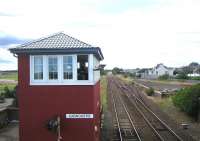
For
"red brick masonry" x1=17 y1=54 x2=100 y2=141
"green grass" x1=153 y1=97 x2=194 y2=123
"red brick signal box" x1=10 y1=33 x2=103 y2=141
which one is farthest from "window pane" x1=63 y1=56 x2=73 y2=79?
"green grass" x1=153 y1=97 x2=194 y2=123

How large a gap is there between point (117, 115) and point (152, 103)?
9617 millimetres

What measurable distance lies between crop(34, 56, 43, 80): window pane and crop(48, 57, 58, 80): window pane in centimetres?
36

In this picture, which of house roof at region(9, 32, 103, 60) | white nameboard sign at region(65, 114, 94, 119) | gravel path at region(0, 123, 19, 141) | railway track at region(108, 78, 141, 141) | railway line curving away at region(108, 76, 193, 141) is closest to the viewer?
house roof at region(9, 32, 103, 60)

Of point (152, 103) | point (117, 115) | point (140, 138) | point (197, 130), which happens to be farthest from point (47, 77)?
point (152, 103)

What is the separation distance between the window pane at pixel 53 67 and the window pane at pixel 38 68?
36cm

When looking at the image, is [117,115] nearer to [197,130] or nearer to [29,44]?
[197,130]

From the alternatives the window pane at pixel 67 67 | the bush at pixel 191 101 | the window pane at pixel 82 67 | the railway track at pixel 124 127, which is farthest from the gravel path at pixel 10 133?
the bush at pixel 191 101

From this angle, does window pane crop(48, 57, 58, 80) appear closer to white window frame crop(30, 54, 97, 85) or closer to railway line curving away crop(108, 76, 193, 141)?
white window frame crop(30, 54, 97, 85)

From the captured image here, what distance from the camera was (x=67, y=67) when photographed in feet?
46.5

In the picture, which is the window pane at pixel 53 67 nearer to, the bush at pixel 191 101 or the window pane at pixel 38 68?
the window pane at pixel 38 68

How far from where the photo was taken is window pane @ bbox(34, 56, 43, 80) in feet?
46.8

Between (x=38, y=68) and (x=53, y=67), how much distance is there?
60cm

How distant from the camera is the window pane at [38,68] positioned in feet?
46.8

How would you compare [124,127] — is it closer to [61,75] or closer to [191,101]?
[191,101]
